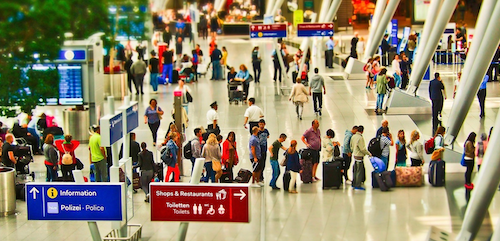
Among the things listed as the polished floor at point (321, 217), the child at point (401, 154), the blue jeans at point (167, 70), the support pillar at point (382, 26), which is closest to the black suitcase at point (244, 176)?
the polished floor at point (321, 217)

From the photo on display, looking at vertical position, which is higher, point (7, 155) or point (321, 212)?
point (7, 155)

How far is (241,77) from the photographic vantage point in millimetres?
25547

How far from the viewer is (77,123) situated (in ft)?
63.9

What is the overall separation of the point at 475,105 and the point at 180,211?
1648cm

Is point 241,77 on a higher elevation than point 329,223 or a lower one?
higher

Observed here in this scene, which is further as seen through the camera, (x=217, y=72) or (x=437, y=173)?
Answer: (x=217, y=72)

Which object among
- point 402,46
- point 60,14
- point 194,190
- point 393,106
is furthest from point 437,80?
point 402,46

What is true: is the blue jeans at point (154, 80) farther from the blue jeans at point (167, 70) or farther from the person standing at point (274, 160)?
the person standing at point (274, 160)

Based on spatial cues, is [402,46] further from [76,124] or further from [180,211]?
[180,211]

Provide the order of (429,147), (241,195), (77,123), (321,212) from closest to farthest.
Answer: (241,195), (321,212), (429,147), (77,123)

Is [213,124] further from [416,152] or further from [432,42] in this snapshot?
[432,42]

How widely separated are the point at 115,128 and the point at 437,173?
23.2 feet

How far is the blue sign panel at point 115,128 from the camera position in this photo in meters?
10.0

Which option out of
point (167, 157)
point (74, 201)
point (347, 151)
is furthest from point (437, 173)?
point (74, 201)
